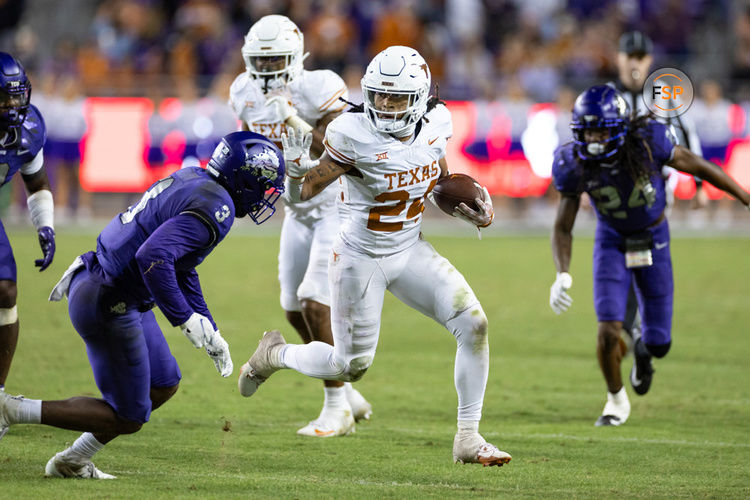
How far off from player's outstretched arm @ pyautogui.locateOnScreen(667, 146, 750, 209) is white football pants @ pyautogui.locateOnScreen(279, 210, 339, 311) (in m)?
1.91

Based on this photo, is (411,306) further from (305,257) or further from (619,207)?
(619,207)

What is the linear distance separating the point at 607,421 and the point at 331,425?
154 centimetres

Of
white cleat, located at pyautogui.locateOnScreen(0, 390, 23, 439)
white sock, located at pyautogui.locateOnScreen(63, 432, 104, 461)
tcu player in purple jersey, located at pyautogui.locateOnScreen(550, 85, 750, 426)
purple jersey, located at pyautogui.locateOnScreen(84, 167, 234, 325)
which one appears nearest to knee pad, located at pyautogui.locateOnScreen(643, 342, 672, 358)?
tcu player in purple jersey, located at pyautogui.locateOnScreen(550, 85, 750, 426)

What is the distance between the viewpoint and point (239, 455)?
5.06m

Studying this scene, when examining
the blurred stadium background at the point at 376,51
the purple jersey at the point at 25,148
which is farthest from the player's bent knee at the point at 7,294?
the blurred stadium background at the point at 376,51

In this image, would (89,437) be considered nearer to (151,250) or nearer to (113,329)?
(113,329)

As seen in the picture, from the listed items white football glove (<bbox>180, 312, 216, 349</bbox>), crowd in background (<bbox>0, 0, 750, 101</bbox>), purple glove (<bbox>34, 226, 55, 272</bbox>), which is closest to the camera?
white football glove (<bbox>180, 312, 216, 349</bbox>)

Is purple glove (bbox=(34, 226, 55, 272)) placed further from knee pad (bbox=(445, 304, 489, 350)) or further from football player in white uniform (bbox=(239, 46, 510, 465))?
knee pad (bbox=(445, 304, 489, 350))

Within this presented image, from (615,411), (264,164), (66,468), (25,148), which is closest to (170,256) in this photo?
(264,164)

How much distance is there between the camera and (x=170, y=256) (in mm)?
4008

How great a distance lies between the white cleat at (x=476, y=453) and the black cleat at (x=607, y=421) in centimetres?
139

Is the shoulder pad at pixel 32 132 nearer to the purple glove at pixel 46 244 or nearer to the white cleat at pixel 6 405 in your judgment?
the purple glove at pixel 46 244

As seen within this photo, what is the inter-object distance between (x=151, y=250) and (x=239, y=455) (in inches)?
56.5

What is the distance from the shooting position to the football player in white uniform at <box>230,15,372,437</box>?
5844mm
